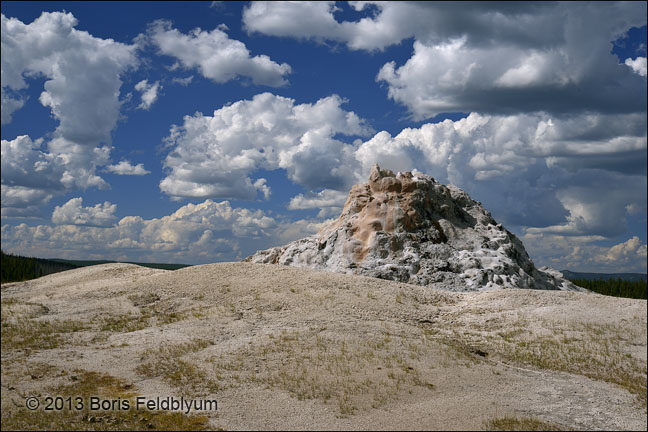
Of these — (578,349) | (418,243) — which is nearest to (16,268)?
(578,349)

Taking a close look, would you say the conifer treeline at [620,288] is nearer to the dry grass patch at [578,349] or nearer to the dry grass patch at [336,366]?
the dry grass patch at [578,349]

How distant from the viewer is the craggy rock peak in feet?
110

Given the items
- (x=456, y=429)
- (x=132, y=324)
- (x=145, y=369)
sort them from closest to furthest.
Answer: (x=456, y=429) < (x=145, y=369) < (x=132, y=324)

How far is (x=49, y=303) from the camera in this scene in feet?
63.0

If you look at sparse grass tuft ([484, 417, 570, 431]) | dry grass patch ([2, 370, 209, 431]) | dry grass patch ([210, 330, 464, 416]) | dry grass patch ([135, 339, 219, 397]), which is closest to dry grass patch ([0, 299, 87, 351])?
dry grass patch ([2, 370, 209, 431])

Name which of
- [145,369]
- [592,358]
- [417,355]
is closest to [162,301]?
[145,369]

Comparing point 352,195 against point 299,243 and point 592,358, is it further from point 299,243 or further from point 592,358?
point 592,358

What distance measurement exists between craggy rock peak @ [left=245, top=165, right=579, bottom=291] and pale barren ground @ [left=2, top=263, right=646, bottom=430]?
5.05m

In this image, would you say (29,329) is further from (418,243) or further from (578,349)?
(418,243)

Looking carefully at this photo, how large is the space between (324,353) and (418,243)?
1970cm

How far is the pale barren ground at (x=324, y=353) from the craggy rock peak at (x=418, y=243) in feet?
16.6

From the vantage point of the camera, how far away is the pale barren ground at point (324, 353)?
43.5 ft

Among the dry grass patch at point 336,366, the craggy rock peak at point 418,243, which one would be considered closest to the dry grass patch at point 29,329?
the dry grass patch at point 336,366

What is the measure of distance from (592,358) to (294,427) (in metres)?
12.4
